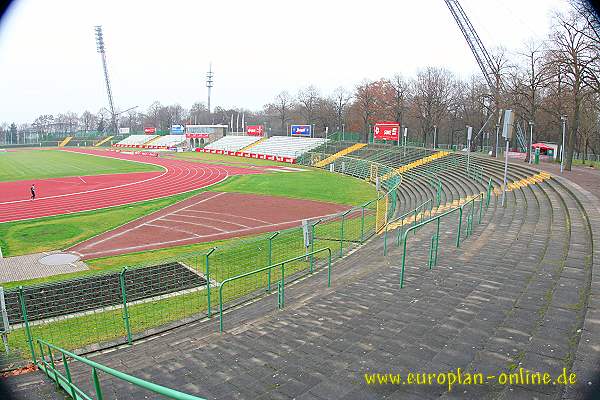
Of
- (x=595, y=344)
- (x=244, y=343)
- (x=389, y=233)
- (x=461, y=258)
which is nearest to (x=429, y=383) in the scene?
(x=595, y=344)

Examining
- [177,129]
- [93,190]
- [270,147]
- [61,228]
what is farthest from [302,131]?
[61,228]

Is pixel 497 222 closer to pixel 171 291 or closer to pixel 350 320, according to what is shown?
pixel 350 320

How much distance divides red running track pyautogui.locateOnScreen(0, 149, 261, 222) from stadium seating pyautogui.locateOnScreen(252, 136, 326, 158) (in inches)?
671

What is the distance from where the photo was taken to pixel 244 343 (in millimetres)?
7586

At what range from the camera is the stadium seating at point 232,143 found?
267 ft

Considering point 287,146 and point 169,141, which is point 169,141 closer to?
point 169,141

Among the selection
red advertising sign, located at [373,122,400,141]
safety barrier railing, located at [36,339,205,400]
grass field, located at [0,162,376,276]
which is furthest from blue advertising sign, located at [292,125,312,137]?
safety barrier railing, located at [36,339,205,400]

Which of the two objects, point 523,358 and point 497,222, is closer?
point 523,358

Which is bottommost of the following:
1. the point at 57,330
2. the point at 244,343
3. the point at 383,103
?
the point at 57,330

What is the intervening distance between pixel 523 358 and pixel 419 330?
67.3 inches

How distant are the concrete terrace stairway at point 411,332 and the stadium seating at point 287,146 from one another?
54.0 m

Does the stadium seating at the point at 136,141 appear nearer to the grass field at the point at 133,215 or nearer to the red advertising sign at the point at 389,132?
the grass field at the point at 133,215

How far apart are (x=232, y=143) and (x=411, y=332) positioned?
263 feet

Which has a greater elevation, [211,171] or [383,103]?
[383,103]
